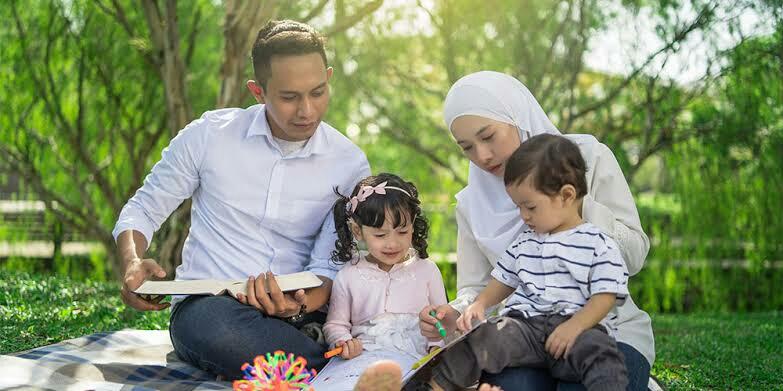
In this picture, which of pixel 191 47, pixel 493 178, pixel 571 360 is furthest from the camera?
pixel 191 47

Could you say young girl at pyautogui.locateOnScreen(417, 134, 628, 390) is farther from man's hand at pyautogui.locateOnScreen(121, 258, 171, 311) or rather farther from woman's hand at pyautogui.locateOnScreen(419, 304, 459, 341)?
man's hand at pyautogui.locateOnScreen(121, 258, 171, 311)

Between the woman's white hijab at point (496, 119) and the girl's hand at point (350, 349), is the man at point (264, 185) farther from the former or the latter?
the woman's white hijab at point (496, 119)

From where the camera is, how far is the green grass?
12.9 ft

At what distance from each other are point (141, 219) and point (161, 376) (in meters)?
0.65

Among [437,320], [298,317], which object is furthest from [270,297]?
[437,320]

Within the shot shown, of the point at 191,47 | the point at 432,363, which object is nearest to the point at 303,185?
the point at 432,363

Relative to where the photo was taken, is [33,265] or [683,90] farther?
[33,265]

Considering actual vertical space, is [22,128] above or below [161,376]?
above

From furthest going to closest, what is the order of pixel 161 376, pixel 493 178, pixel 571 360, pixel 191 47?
pixel 191 47 → pixel 493 178 → pixel 161 376 → pixel 571 360

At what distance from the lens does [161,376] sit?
335cm

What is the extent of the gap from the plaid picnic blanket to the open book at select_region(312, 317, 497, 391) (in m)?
0.36

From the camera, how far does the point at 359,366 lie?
10.3ft

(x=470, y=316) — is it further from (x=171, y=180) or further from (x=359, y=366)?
(x=171, y=180)

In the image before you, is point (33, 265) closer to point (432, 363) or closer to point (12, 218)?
point (12, 218)
